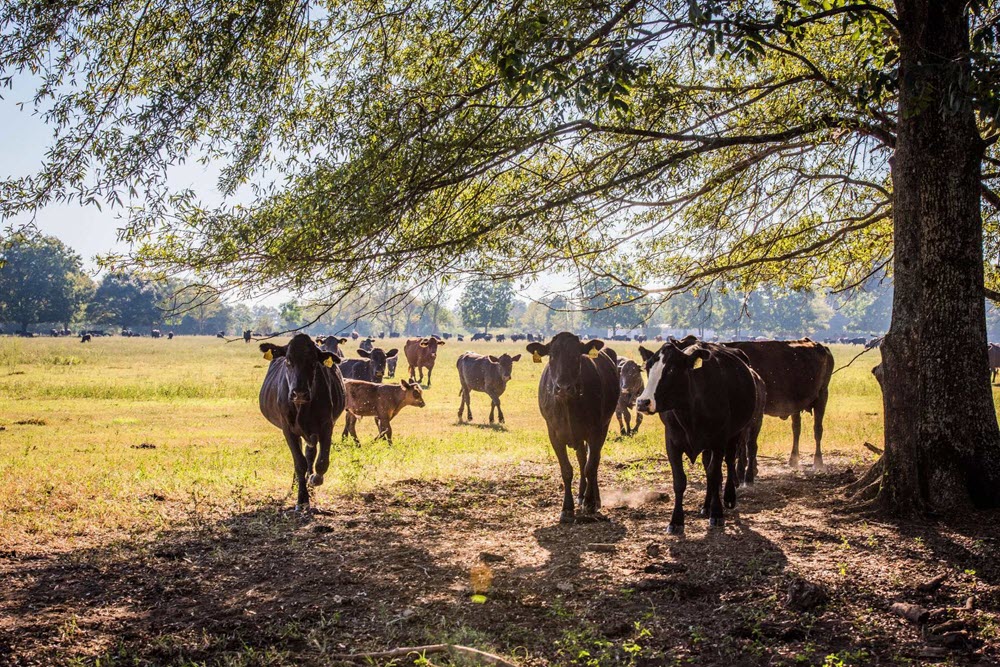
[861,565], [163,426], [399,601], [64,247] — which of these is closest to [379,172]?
[399,601]

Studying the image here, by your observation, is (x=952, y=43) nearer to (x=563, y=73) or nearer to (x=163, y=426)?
(x=563, y=73)

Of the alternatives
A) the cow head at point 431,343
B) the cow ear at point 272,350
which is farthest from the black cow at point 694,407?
the cow head at point 431,343

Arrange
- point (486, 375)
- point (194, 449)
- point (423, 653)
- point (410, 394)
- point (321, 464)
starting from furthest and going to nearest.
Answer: point (486, 375)
point (410, 394)
point (194, 449)
point (321, 464)
point (423, 653)

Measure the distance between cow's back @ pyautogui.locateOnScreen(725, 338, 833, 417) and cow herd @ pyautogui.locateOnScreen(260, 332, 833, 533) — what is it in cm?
2

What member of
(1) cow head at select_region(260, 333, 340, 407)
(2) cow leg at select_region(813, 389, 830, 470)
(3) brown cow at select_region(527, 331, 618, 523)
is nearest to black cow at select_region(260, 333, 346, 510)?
(1) cow head at select_region(260, 333, 340, 407)

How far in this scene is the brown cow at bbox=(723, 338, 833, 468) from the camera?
43.9 feet

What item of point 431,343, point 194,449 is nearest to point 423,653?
point 194,449

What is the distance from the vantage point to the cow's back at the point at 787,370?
13.4 metres

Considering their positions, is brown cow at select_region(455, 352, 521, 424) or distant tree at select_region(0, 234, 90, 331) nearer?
brown cow at select_region(455, 352, 521, 424)

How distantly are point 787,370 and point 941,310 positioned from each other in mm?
4875

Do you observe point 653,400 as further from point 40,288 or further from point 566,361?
point 40,288

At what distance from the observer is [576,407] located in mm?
10062

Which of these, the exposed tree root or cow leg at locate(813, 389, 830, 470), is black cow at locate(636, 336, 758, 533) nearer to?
the exposed tree root

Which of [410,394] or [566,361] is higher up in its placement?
[566,361]
